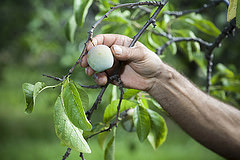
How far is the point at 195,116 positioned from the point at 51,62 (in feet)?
9.03

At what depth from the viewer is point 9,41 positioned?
372cm

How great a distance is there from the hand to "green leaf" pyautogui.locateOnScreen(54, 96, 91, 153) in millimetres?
225

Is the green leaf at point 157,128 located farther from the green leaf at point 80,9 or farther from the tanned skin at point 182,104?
the green leaf at point 80,9

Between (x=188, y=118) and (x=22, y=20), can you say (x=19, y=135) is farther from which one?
(x=188, y=118)

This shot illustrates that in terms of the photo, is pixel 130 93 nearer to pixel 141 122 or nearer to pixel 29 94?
pixel 141 122

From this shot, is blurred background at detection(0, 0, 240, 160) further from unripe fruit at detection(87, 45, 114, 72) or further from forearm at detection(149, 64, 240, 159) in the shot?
unripe fruit at detection(87, 45, 114, 72)

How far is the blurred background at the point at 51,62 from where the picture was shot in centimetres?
284

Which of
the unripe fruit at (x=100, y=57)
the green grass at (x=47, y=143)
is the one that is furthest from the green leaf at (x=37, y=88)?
the green grass at (x=47, y=143)

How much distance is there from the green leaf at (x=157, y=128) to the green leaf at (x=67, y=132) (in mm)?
375

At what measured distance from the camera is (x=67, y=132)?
637mm

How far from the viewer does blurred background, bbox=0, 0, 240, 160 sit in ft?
9.32

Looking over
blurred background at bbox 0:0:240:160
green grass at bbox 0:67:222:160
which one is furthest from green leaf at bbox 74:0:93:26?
green grass at bbox 0:67:222:160

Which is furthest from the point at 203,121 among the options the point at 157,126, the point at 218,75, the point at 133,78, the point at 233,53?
the point at 233,53

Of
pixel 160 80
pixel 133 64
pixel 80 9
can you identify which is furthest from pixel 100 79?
pixel 80 9
